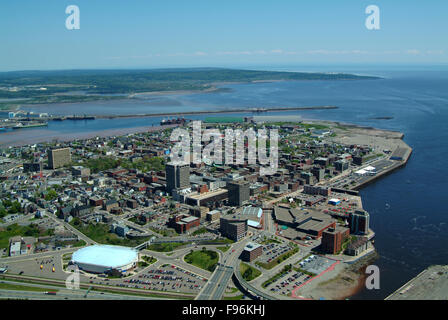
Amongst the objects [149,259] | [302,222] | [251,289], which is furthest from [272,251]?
[149,259]

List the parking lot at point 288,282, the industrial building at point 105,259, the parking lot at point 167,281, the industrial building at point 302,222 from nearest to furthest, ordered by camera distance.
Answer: the parking lot at point 288,282
the parking lot at point 167,281
the industrial building at point 105,259
the industrial building at point 302,222

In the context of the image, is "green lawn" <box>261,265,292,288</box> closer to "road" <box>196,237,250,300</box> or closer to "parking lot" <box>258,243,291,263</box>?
"parking lot" <box>258,243,291,263</box>

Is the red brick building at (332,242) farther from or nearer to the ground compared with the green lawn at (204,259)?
farther from the ground

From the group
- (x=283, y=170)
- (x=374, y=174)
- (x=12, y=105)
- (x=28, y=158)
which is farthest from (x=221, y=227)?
(x=12, y=105)

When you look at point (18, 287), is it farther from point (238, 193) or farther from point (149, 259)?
point (238, 193)

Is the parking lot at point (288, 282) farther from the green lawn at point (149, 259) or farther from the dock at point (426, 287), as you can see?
the green lawn at point (149, 259)

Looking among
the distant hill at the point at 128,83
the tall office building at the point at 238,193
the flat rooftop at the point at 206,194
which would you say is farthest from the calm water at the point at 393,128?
the distant hill at the point at 128,83

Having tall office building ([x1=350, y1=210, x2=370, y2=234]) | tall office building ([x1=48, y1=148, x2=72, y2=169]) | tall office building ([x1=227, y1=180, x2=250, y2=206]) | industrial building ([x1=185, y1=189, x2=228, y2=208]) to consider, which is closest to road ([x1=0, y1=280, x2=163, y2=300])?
industrial building ([x1=185, y1=189, x2=228, y2=208])
